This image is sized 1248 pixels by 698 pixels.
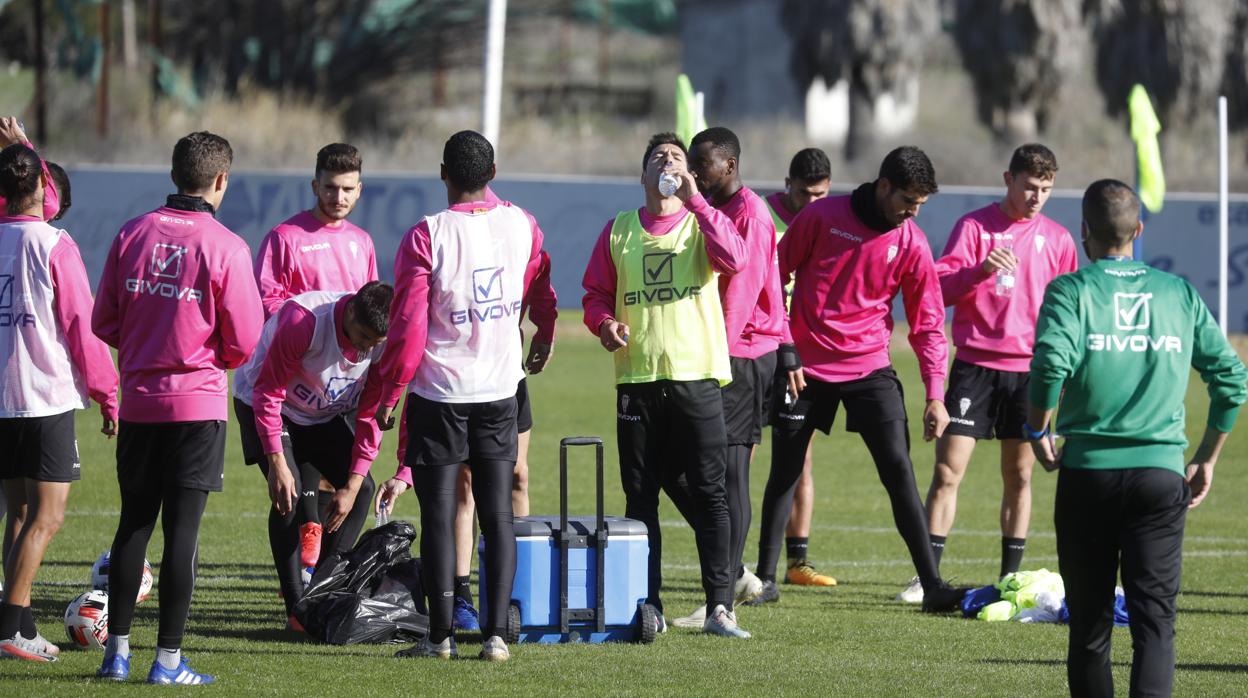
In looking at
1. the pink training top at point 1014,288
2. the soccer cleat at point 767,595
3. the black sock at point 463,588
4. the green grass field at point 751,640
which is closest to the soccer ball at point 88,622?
the green grass field at point 751,640

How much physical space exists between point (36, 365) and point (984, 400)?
461 centimetres

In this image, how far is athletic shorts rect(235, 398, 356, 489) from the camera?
7.43m

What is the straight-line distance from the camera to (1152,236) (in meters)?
22.9

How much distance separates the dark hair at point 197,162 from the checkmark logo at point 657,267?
1826mm

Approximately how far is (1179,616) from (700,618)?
2.38 metres

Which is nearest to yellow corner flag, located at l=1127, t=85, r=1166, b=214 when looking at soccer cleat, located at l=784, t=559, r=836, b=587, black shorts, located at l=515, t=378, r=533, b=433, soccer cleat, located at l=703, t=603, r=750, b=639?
soccer cleat, located at l=784, t=559, r=836, b=587

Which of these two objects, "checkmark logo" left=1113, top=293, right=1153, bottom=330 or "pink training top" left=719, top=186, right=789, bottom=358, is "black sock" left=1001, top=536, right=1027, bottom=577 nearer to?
"pink training top" left=719, top=186, right=789, bottom=358

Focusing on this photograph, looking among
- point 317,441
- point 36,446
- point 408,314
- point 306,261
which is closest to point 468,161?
point 408,314

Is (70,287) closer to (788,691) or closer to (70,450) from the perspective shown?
(70,450)

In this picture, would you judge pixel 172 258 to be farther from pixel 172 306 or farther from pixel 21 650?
pixel 21 650

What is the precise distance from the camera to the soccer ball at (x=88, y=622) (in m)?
6.95

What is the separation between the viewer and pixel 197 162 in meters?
6.18

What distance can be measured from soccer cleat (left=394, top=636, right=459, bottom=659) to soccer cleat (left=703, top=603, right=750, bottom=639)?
43.0 inches

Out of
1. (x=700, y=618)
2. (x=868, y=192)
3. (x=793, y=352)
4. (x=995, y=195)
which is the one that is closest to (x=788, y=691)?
(x=700, y=618)
